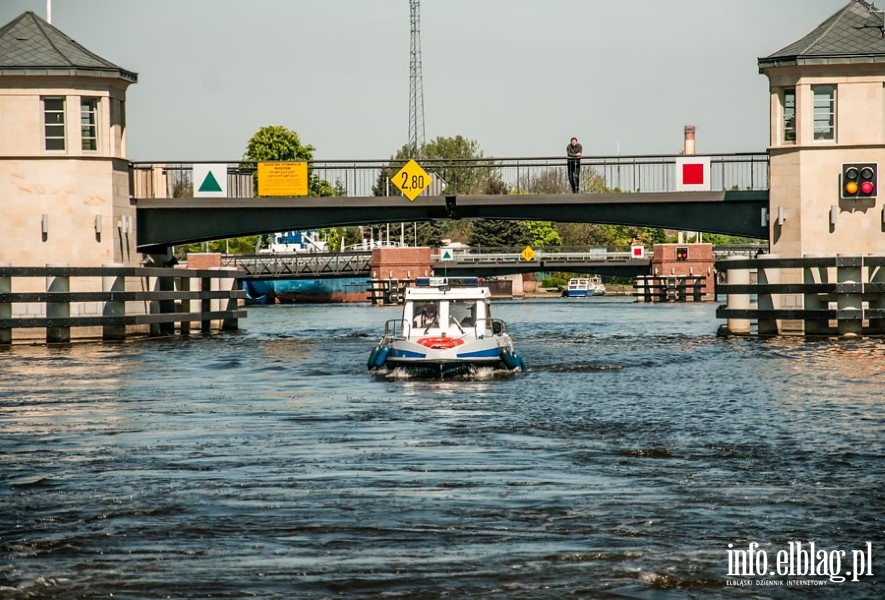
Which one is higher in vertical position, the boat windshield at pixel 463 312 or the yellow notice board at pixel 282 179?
the yellow notice board at pixel 282 179

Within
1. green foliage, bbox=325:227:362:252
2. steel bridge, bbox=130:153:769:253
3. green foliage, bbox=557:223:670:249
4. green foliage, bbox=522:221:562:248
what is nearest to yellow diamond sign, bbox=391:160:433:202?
steel bridge, bbox=130:153:769:253

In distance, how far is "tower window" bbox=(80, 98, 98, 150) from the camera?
1634 inches

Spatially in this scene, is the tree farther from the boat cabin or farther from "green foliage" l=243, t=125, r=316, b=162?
the boat cabin

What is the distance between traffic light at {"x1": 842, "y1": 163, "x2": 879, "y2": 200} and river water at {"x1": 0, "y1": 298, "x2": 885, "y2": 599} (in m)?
11.2

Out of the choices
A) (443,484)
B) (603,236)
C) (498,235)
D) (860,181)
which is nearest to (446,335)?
(443,484)

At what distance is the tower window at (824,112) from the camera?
39656 millimetres

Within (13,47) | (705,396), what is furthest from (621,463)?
(13,47)

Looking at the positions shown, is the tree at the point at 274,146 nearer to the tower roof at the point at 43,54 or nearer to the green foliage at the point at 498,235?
the green foliage at the point at 498,235

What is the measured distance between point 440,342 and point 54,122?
18.8 meters

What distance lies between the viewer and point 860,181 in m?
38.8

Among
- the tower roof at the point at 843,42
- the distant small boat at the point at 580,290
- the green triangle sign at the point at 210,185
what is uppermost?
the tower roof at the point at 843,42

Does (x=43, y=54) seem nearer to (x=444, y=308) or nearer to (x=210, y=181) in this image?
(x=210, y=181)

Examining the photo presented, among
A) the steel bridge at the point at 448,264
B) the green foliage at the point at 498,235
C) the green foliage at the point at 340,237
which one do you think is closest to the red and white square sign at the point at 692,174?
the steel bridge at the point at 448,264

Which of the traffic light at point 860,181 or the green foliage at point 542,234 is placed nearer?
the traffic light at point 860,181
